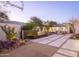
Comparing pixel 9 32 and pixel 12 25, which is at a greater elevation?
pixel 12 25

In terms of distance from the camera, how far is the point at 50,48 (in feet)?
9.12

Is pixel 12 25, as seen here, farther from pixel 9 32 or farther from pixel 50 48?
pixel 50 48

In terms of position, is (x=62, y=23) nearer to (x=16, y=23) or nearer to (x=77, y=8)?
(x=77, y=8)

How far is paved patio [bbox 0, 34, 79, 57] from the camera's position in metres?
2.73

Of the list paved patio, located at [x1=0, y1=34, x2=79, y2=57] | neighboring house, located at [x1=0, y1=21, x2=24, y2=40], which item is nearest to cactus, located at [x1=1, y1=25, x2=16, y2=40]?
neighboring house, located at [x1=0, y1=21, x2=24, y2=40]

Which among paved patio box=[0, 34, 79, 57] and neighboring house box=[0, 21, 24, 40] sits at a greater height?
neighboring house box=[0, 21, 24, 40]

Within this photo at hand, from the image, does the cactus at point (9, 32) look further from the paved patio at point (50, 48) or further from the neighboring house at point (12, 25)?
the paved patio at point (50, 48)

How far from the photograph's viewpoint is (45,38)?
2.81 metres

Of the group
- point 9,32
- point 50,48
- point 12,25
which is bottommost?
point 50,48

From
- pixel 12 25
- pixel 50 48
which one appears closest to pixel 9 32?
pixel 12 25

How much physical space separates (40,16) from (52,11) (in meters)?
0.19

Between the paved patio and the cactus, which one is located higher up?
the cactus

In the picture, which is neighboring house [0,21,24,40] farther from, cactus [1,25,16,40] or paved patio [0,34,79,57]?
paved patio [0,34,79,57]

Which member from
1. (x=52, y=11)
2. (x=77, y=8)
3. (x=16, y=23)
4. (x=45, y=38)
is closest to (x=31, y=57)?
(x=45, y=38)
